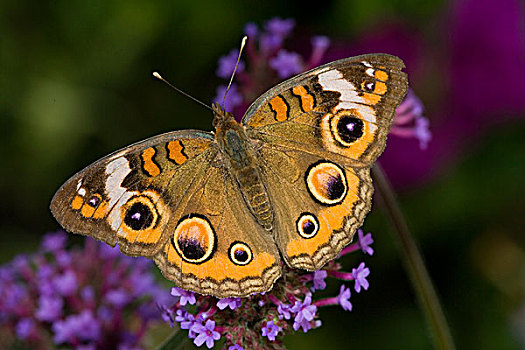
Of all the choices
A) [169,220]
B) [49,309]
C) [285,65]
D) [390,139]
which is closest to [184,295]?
[169,220]

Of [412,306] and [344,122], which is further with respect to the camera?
[412,306]

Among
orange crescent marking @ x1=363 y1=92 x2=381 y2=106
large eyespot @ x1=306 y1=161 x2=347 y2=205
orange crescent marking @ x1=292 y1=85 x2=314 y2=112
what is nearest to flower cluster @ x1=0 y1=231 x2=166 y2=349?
large eyespot @ x1=306 y1=161 x2=347 y2=205

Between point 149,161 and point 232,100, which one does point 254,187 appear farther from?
point 232,100

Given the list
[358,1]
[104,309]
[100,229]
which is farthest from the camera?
[358,1]

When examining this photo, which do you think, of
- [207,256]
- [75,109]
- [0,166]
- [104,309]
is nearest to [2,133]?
[0,166]

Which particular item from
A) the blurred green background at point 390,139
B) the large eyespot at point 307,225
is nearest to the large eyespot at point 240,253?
the large eyespot at point 307,225

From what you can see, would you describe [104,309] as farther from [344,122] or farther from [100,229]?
[344,122]

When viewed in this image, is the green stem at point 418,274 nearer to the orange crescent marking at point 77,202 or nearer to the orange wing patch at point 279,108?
the orange wing patch at point 279,108
